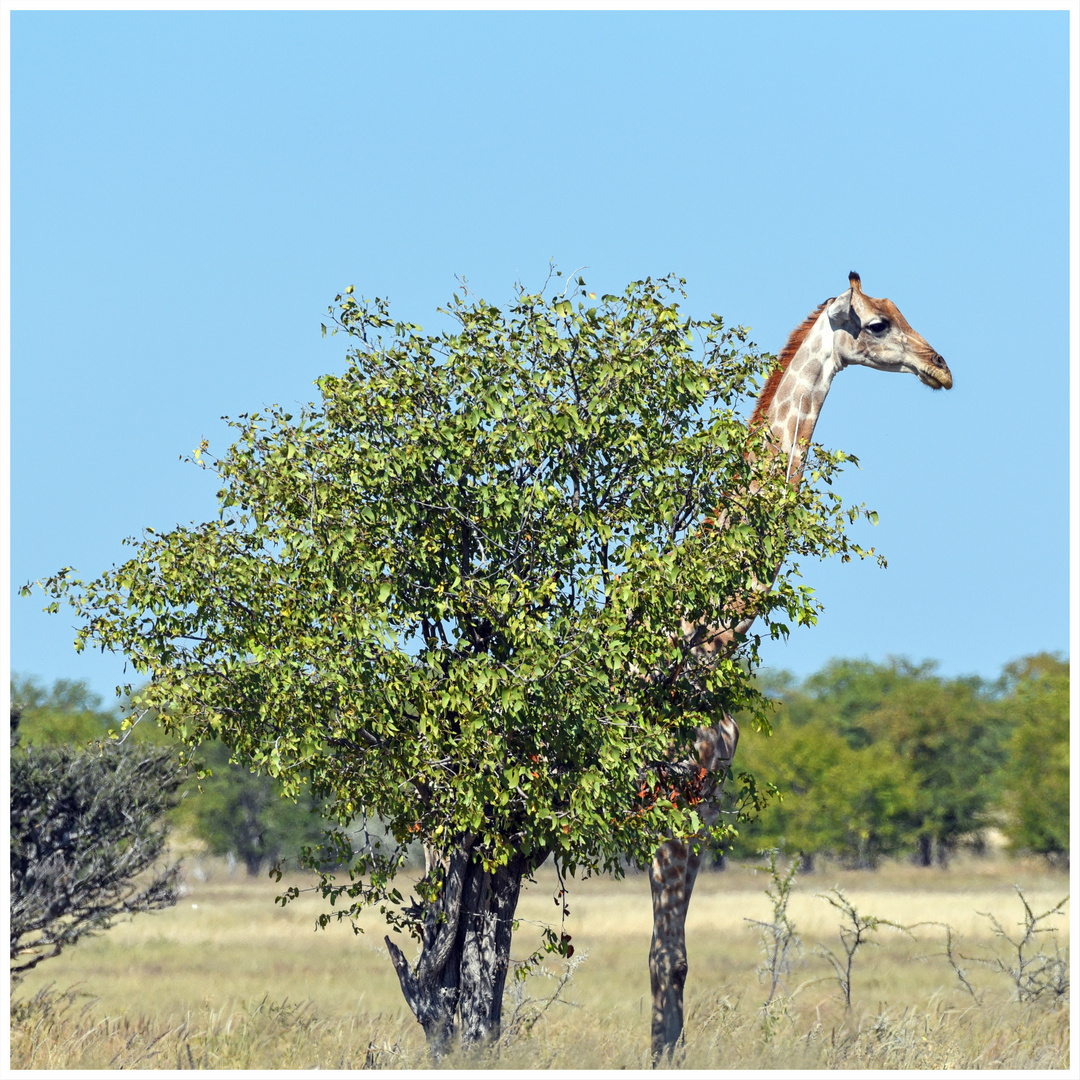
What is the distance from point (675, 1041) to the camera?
1497 cm

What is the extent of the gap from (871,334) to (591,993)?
47.3 feet

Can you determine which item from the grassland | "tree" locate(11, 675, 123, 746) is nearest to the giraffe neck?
the grassland

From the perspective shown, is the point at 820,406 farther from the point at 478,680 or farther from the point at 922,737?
the point at 922,737

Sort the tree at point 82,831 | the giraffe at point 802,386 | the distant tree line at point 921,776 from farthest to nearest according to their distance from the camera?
the distant tree line at point 921,776, the tree at point 82,831, the giraffe at point 802,386

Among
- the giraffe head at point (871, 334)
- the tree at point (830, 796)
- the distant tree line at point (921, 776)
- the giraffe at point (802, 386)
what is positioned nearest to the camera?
the giraffe at point (802, 386)

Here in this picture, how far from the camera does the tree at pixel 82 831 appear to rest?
17.2m

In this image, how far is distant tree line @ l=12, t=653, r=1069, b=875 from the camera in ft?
182

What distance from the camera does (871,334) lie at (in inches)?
631

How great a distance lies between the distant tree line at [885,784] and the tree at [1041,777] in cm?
6

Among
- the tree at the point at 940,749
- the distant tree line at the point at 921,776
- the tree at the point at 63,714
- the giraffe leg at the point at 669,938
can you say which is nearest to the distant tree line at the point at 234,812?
the tree at the point at 63,714

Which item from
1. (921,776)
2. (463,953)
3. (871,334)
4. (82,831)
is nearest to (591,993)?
(82,831)

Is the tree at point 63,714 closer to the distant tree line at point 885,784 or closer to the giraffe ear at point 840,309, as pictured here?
the distant tree line at point 885,784

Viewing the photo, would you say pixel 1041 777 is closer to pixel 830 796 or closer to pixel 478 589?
pixel 830 796

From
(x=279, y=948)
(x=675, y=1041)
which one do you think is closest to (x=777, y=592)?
(x=675, y=1041)
